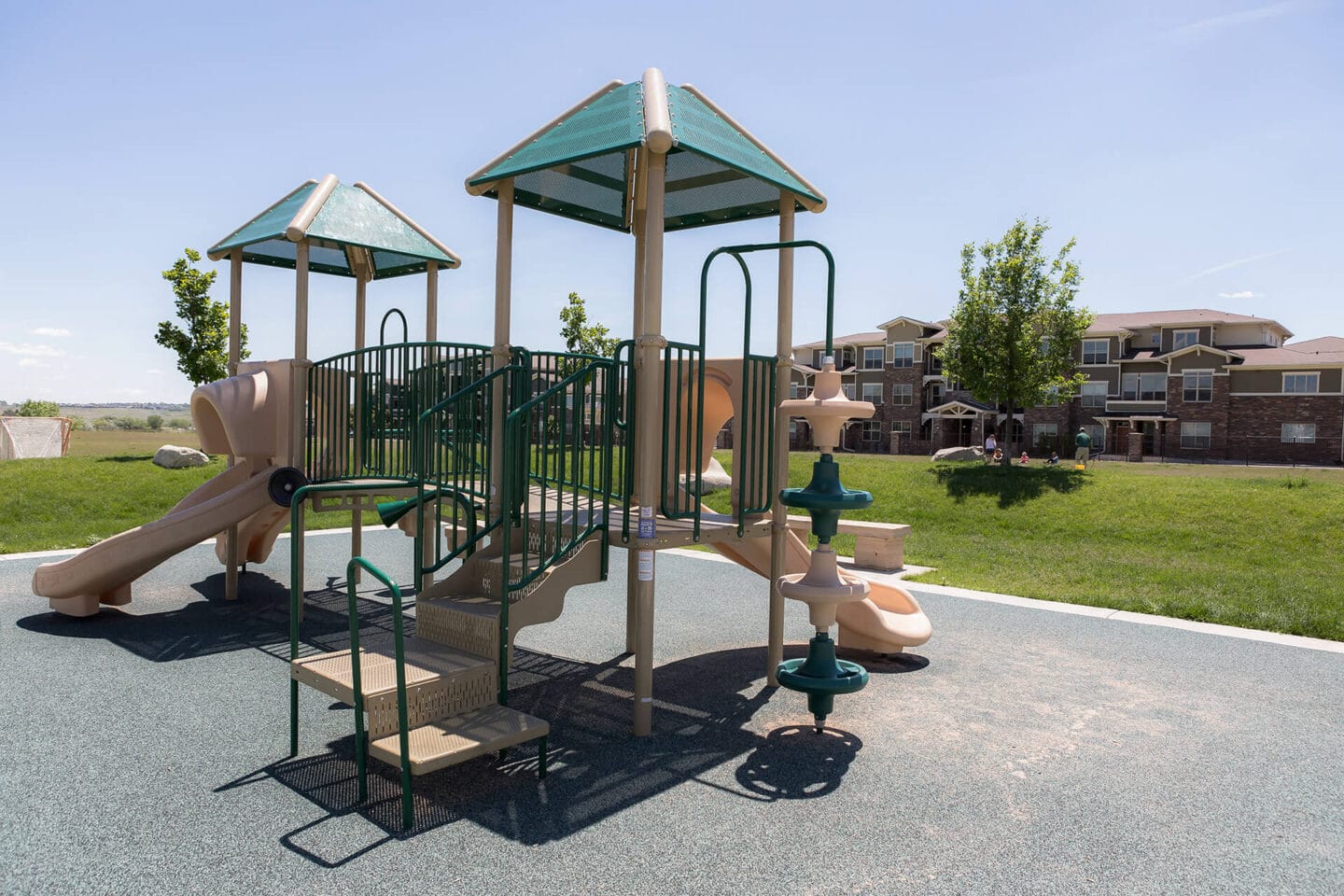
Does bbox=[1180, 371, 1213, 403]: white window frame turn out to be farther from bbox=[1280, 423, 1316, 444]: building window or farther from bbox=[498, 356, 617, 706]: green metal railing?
bbox=[498, 356, 617, 706]: green metal railing

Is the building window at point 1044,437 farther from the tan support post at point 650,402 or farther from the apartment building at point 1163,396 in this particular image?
the tan support post at point 650,402

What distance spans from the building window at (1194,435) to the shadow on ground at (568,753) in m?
44.9

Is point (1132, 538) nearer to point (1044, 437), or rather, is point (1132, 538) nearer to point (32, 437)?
point (32, 437)

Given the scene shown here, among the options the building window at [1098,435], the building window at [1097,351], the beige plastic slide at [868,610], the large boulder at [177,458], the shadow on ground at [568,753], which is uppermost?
the building window at [1097,351]

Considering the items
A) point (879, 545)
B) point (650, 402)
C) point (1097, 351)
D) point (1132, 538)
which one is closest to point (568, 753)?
point (650, 402)

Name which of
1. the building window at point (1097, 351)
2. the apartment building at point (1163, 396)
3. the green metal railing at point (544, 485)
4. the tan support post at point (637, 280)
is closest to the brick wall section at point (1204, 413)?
the apartment building at point (1163, 396)

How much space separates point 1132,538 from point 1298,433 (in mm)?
35048

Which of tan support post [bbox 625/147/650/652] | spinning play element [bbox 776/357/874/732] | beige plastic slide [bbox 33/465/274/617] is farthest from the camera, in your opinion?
beige plastic slide [bbox 33/465/274/617]

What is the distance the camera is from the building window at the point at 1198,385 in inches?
1758

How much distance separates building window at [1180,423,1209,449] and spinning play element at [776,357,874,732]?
47.1m

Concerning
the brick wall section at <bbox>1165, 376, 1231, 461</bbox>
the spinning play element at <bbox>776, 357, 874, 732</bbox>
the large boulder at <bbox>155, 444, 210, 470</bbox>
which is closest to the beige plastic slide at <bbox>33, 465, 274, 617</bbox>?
the spinning play element at <bbox>776, 357, 874, 732</bbox>

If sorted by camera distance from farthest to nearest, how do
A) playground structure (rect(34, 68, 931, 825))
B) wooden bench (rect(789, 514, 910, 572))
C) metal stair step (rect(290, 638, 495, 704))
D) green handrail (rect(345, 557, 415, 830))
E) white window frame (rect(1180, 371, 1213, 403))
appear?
white window frame (rect(1180, 371, 1213, 403)), wooden bench (rect(789, 514, 910, 572)), playground structure (rect(34, 68, 931, 825)), metal stair step (rect(290, 638, 495, 704)), green handrail (rect(345, 557, 415, 830))

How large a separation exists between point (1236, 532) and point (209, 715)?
646 inches

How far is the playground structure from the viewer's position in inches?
201
